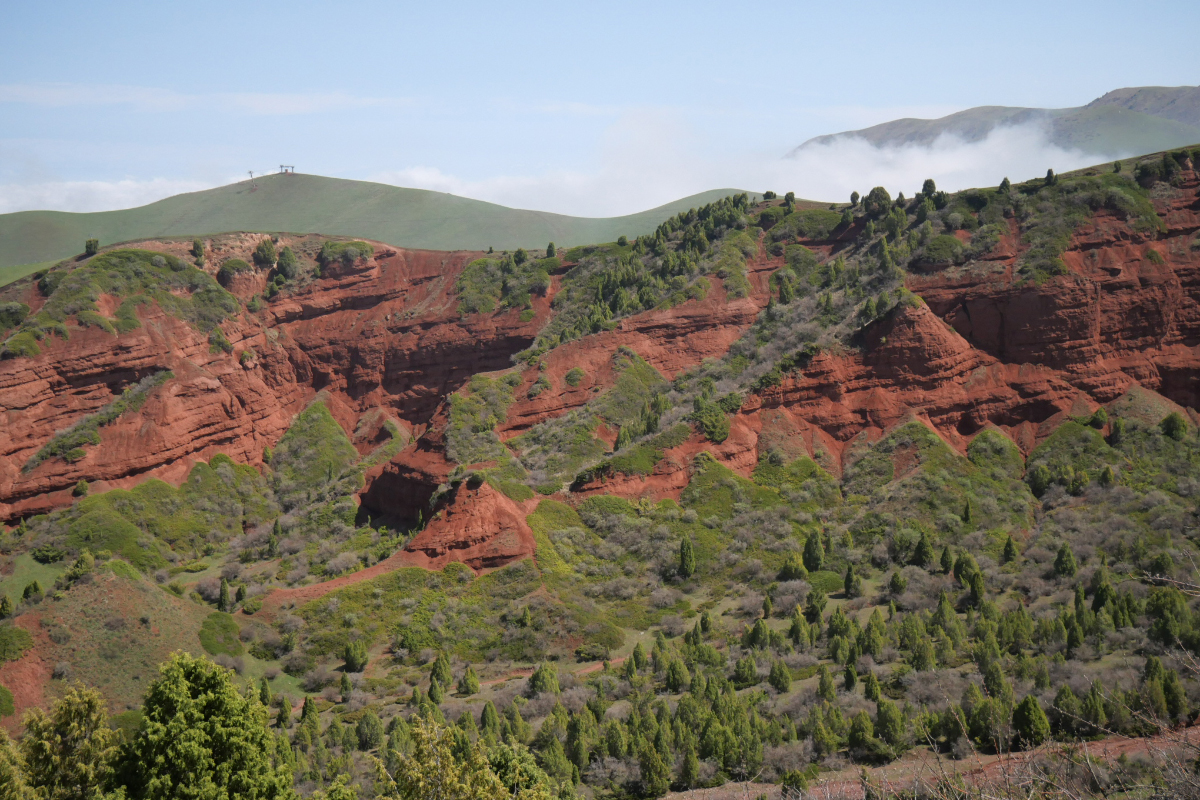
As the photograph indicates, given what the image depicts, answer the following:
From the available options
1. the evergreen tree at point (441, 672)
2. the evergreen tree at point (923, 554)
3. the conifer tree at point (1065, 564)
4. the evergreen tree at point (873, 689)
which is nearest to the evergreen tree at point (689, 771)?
the evergreen tree at point (873, 689)

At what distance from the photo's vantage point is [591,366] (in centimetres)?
9800

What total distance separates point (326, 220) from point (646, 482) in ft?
304

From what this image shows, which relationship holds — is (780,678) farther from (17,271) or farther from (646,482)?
(17,271)

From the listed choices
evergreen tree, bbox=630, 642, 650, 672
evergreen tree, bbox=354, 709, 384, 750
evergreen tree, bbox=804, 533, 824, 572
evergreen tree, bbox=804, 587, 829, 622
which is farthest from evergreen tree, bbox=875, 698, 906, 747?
evergreen tree, bbox=354, 709, 384, 750

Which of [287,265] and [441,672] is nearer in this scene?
[441,672]

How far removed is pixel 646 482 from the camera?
259ft

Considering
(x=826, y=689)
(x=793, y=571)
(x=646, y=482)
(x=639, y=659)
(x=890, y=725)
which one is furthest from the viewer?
(x=646, y=482)

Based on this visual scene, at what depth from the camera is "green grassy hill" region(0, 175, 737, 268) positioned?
146 m

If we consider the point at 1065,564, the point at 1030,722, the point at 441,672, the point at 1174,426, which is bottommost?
the point at 441,672

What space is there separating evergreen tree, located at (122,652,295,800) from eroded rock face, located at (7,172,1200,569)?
41086 mm

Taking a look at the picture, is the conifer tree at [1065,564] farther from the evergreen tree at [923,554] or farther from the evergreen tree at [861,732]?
the evergreen tree at [861,732]

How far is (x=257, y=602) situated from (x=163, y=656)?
11.6m

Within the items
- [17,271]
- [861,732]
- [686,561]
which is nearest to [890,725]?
[861,732]

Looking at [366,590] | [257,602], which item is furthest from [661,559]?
[257,602]
